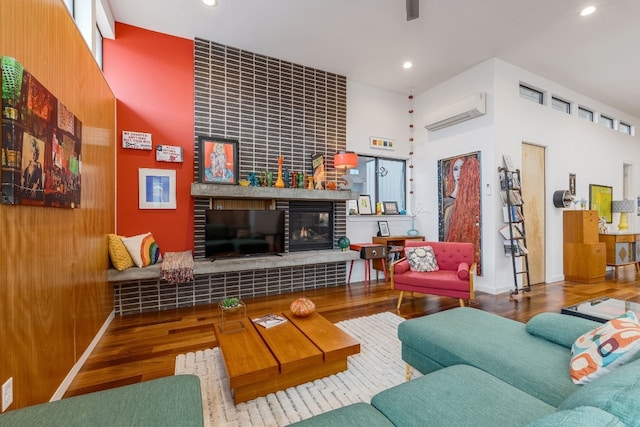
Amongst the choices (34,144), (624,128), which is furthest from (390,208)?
(624,128)

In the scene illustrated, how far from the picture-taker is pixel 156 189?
3543 millimetres

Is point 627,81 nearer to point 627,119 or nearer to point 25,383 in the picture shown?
point 627,119

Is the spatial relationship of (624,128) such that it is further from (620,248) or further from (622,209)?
(620,248)

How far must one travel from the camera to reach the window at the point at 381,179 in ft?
16.8

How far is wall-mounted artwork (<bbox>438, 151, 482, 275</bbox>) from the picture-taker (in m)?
4.36

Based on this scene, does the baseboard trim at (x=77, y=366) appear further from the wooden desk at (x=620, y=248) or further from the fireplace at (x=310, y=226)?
the wooden desk at (x=620, y=248)

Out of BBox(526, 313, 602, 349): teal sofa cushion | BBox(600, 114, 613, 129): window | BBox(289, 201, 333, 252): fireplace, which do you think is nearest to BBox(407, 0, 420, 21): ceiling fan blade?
BBox(526, 313, 602, 349): teal sofa cushion

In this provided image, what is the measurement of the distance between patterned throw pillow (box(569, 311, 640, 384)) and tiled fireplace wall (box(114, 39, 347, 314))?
342 centimetres

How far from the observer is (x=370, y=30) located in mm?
3539

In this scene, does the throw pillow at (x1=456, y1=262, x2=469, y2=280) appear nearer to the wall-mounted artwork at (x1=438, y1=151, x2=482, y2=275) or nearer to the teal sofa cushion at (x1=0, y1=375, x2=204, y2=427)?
the wall-mounted artwork at (x1=438, y1=151, x2=482, y2=275)

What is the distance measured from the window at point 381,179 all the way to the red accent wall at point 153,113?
271cm

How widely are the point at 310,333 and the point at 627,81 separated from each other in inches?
269

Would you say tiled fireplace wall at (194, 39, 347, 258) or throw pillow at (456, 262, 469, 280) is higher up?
tiled fireplace wall at (194, 39, 347, 258)

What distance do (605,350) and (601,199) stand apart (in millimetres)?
6552
